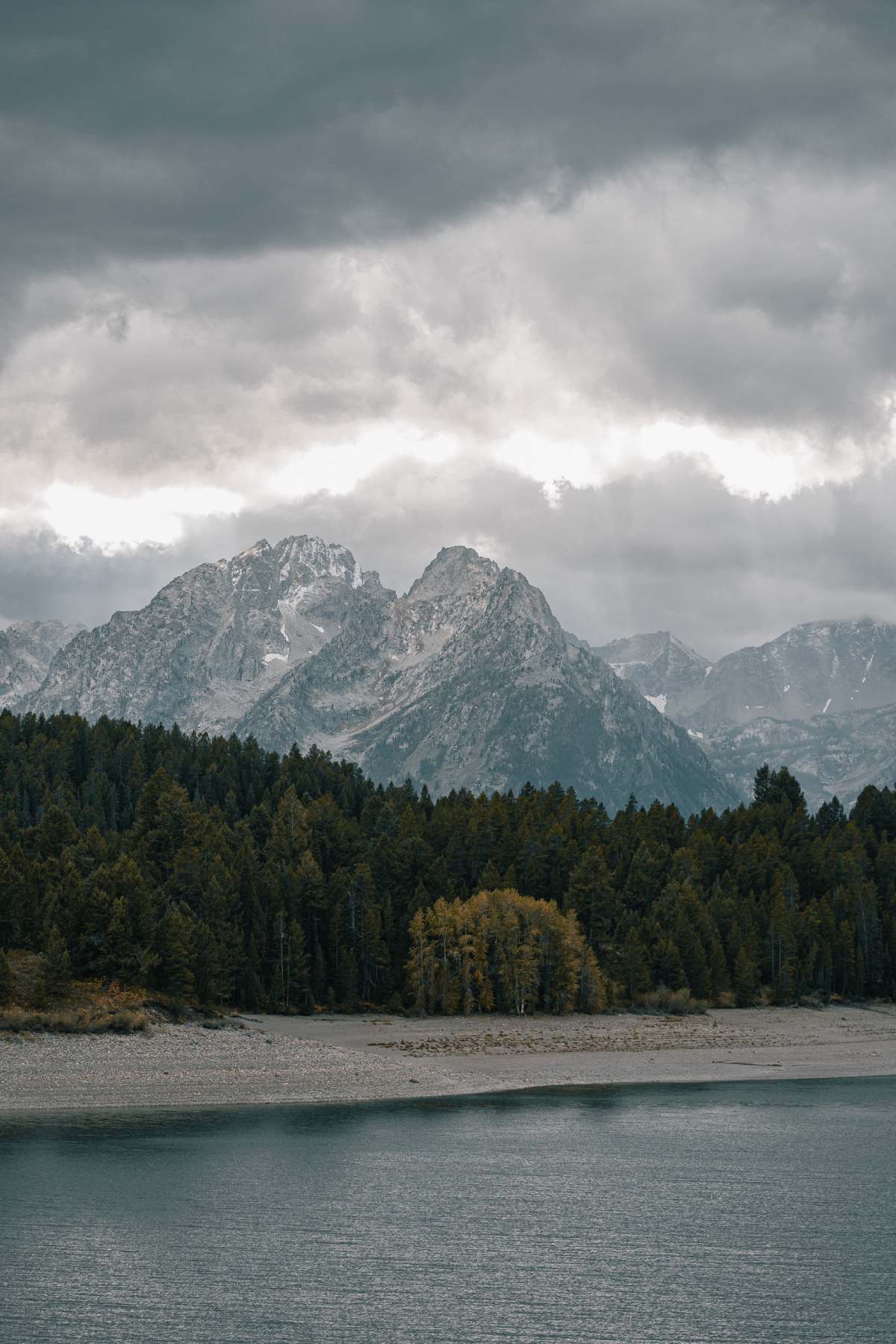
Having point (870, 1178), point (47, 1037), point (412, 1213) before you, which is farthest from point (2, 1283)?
point (47, 1037)

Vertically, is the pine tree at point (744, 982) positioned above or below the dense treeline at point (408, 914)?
below

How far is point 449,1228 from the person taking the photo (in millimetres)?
59094

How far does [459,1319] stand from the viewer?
4647 centimetres

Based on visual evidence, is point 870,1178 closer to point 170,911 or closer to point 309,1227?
point 309,1227

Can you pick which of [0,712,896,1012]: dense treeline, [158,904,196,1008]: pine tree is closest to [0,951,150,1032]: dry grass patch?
[0,712,896,1012]: dense treeline

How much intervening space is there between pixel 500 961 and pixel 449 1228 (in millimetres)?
95350

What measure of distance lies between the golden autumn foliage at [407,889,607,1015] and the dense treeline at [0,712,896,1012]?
240mm

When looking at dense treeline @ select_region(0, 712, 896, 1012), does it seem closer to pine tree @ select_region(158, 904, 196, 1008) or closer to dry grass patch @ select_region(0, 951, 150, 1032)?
pine tree @ select_region(158, 904, 196, 1008)

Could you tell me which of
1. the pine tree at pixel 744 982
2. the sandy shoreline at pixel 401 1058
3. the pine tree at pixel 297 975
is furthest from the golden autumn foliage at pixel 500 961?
the pine tree at pixel 744 982

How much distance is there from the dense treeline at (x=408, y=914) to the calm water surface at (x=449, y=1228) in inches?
1688

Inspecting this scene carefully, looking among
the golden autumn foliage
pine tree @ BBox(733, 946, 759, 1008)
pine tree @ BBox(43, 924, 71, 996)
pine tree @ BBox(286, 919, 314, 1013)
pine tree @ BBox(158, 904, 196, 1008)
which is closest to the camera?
pine tree @ BBox(43, 924, 71, 996)

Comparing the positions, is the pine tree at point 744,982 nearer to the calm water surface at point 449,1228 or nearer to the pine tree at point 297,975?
the pine tree at point 297,975

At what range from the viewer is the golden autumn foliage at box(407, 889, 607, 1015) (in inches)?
6019

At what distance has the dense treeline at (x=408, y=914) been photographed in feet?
422
